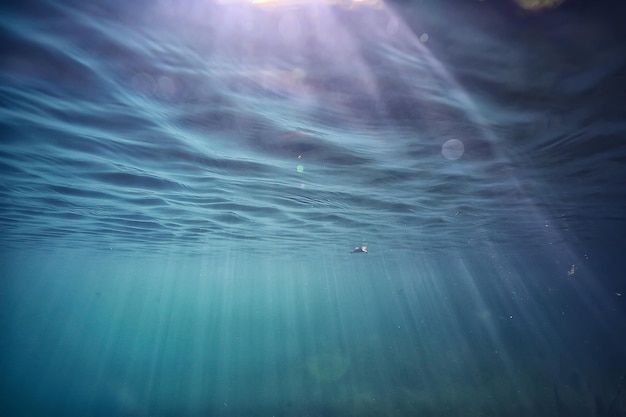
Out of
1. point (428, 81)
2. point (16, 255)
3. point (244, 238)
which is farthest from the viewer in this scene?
point (16, 255)

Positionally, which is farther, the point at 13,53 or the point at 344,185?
the point at 344,185

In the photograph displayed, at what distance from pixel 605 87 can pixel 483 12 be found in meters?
4.44

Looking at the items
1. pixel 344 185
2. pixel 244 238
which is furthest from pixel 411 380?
pixel 344 185

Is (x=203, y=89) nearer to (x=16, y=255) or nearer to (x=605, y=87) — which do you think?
(x=605, y=87)

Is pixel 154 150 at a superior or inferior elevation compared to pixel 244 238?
inferior

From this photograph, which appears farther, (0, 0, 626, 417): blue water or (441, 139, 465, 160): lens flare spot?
(441, 139, 465, 160): lens flare spot

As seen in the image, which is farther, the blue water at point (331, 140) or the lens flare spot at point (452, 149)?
the lens flare spot at point (452, 149)

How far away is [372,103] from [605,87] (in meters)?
5.39

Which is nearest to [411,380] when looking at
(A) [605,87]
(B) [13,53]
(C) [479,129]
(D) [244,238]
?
(D) [244,238]

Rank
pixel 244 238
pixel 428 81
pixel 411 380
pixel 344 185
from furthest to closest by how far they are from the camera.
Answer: pixel 244 238 → pixel 411 380 → pixel 344 185 → pixel 428 81

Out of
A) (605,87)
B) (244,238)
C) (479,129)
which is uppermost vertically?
(244,238)

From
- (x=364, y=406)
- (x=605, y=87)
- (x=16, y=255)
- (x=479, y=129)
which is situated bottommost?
(x=364, y=406)

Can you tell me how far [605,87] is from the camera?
297 inches

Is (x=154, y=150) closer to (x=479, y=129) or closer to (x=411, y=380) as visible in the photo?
(x=479, y=129)
